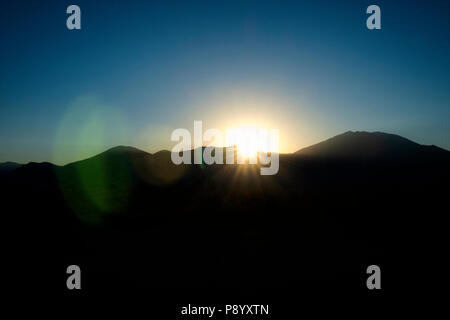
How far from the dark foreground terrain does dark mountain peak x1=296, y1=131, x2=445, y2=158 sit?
92.4 feet

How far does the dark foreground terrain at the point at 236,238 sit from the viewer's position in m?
17.0

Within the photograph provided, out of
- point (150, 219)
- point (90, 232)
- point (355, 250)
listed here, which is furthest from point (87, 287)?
point (355, 250)

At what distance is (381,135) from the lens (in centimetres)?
9119

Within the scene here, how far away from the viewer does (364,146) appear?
83.4 meters

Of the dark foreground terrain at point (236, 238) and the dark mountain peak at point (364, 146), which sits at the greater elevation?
the dark mountain peak at point (364, 146)

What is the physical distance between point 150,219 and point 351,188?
30.0 meters

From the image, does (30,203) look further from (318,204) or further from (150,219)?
(318,204)

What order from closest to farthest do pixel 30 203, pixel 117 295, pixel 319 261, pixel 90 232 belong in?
pixel 117 295 < pixel 319 261 < pixel 90 232 < pixel 30 203

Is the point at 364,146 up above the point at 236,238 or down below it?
above

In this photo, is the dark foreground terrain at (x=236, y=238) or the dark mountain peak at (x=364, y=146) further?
the dark mountain peak at (x=364, y=146)

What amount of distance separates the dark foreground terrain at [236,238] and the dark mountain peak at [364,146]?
28.2m

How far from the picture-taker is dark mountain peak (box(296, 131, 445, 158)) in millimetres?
73812

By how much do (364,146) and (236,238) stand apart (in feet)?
244
